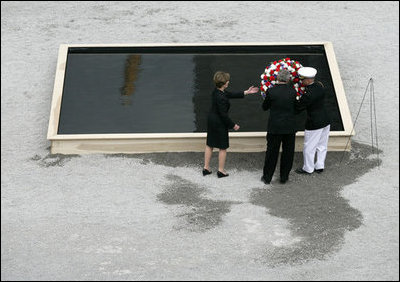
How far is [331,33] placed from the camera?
12273 mm

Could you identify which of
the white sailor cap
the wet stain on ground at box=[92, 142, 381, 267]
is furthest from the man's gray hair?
the wet stain on ground at box=[92, 142, 381, 267]

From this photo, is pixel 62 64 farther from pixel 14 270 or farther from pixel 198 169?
pixel 14 270

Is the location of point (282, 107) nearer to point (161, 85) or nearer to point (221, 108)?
point (221, 108)

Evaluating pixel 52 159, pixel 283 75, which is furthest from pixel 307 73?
pixel 52 159

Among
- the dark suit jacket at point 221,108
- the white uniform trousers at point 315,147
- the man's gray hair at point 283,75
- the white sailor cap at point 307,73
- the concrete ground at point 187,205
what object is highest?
the white sailor cap at point 307,73

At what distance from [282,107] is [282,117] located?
119mm

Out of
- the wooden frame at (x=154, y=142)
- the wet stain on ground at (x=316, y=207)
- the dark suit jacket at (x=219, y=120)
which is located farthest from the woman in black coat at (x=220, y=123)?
the wet stain on ground at (x=316, y=207)

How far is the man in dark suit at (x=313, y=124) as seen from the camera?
8297mm

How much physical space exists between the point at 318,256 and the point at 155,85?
12.9ft

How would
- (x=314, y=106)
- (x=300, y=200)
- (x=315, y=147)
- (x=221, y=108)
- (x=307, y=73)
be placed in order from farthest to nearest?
(x=315, y=147) → (x=314, y=106) → (x=307, y=73) → (x=221, y=108) → (x=300, y=200)

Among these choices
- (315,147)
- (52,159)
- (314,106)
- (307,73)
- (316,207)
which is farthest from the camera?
(52,159)

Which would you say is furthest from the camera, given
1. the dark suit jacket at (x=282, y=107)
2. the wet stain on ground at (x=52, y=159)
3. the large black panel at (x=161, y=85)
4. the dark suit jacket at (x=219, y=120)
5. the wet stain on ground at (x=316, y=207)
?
the large black panel at (x=161, y=85)

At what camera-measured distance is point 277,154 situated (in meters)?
8.32

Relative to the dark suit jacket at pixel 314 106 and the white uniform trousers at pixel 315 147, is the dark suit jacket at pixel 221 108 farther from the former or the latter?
the white uniform trousers at pixel 315 147
